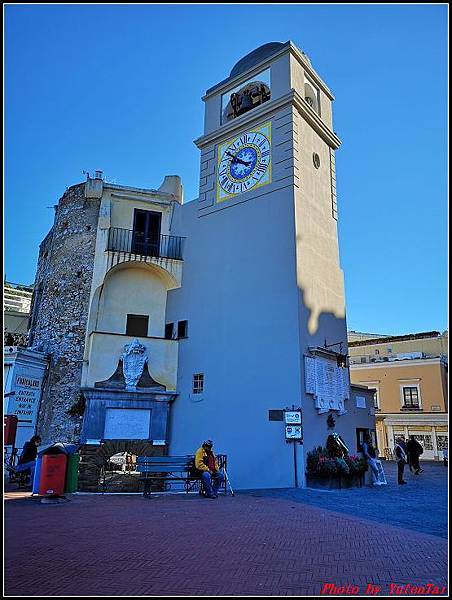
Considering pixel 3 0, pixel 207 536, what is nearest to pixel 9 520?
pixel 207 536

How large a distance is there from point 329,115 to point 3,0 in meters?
19.7

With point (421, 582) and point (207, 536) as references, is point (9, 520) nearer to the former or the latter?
point (207, 536)

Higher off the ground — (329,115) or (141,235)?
(329,115)

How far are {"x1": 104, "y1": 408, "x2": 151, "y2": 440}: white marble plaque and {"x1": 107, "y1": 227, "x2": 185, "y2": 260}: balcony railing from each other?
6504 mm

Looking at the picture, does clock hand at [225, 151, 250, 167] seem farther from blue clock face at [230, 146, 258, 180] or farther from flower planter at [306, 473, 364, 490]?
flower planter at [306, 473, 364, 490]

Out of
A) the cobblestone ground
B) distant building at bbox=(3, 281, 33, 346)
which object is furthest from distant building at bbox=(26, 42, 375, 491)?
distant building at bbox=(3, 281, 33, 346)

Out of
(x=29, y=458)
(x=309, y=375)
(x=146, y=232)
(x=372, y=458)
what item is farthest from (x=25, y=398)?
(x=372, y=458)

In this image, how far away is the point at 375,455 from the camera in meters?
17.2

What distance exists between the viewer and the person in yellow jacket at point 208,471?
12.0 m

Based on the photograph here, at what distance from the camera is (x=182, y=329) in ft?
66.7

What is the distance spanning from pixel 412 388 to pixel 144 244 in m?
25.3

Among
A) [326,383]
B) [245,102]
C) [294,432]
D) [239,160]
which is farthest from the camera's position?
[245,102]

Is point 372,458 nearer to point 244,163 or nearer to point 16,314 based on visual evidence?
point 244,163

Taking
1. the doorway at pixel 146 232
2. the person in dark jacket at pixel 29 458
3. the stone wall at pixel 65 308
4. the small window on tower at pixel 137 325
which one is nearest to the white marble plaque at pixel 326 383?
the small window on tower at pixel 137 325
